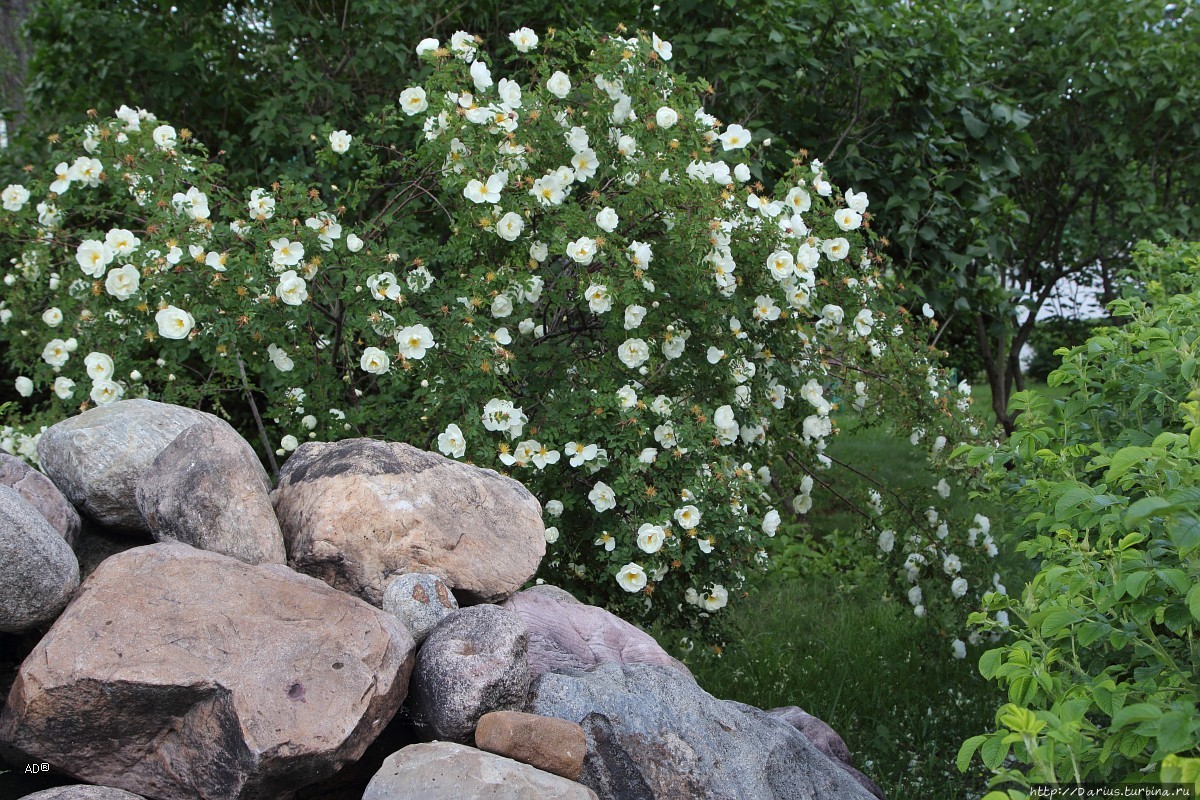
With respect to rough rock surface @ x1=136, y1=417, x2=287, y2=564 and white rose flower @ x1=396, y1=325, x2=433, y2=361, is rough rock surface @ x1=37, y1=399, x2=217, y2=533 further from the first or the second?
white rose flower @ x1=396, y1=325, x2=433, y2=361

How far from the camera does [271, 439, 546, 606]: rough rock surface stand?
104 inches

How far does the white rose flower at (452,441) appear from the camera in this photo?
10.4 ft

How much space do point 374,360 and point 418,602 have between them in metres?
0.96

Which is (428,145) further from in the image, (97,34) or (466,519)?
(97,34)

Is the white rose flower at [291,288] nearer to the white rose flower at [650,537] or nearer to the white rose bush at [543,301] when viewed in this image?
the white rose bush at [543,301]

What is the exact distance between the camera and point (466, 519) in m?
2.78

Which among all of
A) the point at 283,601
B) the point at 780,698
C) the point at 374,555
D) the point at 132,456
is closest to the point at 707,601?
the point at 780,698

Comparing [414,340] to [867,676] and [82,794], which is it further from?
[867,676]

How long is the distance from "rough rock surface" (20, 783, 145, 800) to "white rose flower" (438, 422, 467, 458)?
1.31 m

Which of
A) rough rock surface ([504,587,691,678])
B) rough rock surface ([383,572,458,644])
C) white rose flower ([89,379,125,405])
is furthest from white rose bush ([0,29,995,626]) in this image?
rough rock surface ([383,572,458,644])

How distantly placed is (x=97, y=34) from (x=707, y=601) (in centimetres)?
422

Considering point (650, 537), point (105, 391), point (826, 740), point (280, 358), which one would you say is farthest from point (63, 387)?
point (826, 740)

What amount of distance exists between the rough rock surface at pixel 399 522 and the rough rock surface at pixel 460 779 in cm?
61

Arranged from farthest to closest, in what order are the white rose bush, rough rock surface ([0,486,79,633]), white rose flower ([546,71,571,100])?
white rose flower ([546,71,571,100]) < the white rose bush < rough rock surface ([0,486,79,633])
